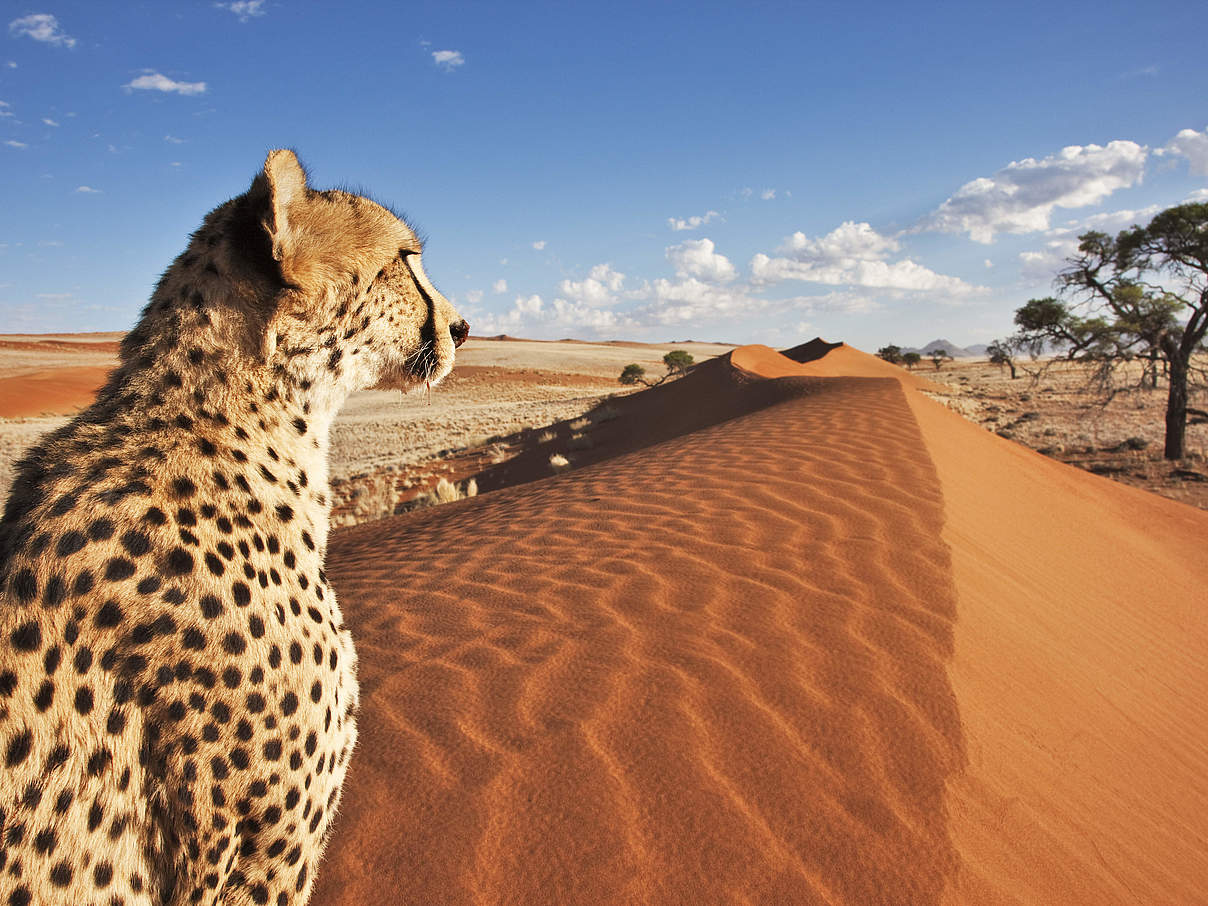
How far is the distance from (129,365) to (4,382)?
138 ft

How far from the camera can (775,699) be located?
10.5 ft

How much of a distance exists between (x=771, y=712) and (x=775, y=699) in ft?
0.31

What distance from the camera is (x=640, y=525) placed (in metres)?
5.68

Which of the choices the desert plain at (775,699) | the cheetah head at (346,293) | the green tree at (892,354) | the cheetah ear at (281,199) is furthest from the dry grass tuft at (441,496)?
the green tree at (892,354)

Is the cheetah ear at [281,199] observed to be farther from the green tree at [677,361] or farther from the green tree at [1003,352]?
the green tree at [677,361]

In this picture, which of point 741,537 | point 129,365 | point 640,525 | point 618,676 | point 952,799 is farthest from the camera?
point 640,525

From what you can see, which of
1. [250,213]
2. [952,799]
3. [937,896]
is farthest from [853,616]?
[250,213]

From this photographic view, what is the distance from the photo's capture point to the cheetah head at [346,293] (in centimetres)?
178

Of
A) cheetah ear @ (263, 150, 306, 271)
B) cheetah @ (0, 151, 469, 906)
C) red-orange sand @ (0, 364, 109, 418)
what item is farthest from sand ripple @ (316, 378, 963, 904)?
red-orange sand @ (0, 364, 109, 418)

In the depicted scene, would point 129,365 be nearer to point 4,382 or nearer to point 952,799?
point 952,799

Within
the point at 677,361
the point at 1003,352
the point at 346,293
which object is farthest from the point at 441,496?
the point at 677,361

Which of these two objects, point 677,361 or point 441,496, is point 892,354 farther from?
point 441,496

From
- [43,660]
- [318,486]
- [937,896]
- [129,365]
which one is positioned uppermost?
[129,365]

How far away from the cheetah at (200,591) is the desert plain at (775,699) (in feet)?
3.40
